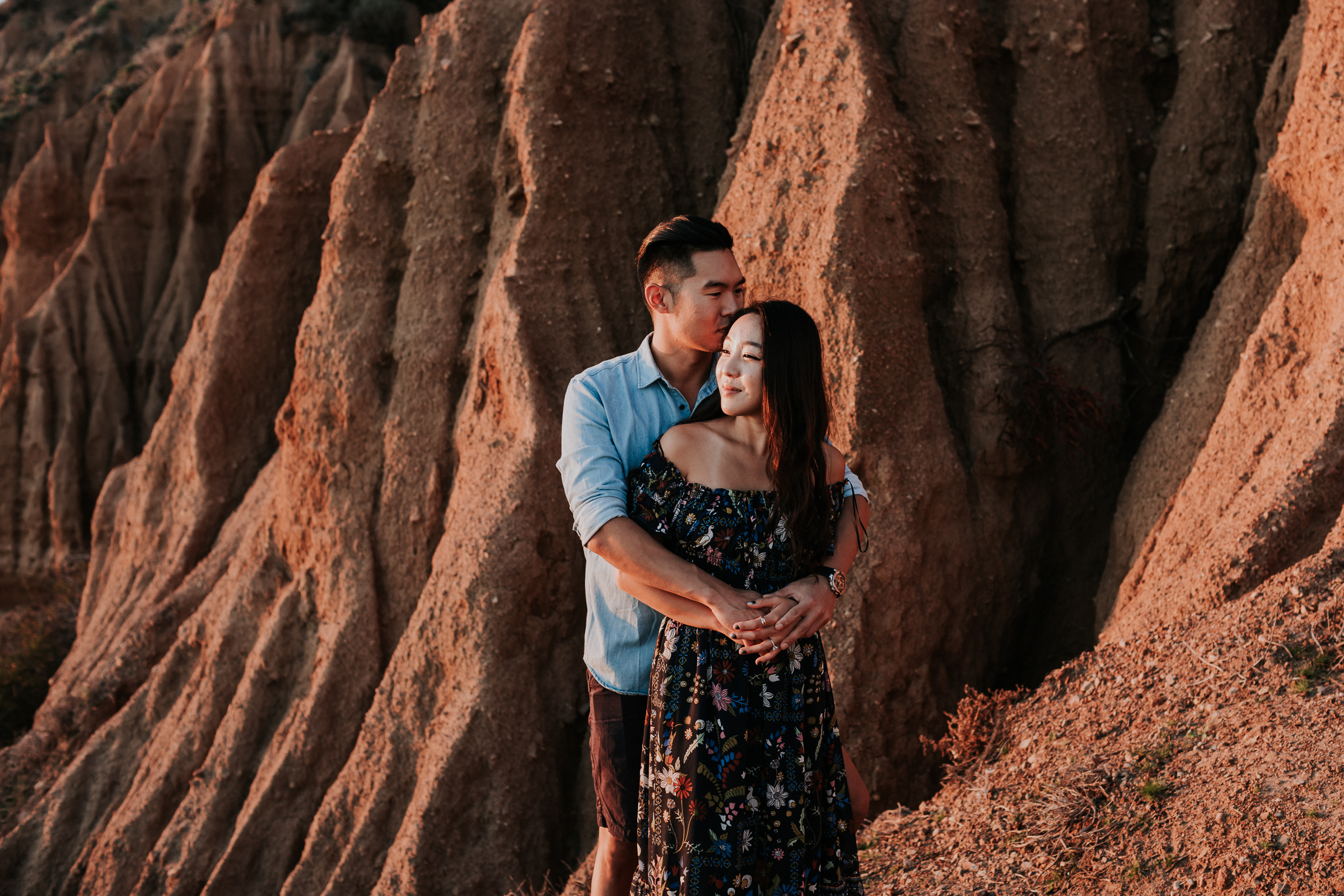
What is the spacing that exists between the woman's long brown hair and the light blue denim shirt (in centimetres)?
29

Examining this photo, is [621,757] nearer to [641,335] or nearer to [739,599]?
[739,599]

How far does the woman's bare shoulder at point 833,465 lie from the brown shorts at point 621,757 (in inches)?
33.7

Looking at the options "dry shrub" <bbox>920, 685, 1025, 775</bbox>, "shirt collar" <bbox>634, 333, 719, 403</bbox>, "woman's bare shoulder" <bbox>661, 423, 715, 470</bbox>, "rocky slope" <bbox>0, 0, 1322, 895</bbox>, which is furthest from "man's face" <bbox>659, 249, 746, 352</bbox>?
"dry shrub" <bbox>920, 685, 1025, 775</bbox>

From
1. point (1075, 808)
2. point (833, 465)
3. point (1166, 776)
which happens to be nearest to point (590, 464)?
point (833, 465)

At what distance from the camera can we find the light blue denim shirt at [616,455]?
8.96ft

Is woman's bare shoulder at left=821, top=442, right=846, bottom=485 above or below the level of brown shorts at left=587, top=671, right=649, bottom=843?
above

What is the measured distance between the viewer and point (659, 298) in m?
2.98

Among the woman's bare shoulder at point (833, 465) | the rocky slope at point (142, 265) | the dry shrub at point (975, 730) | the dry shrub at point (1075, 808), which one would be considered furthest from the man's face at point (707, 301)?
the rocky slope at point (142, 265)

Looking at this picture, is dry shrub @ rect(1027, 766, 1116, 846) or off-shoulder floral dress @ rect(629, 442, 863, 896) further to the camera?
dry shrub @ rect(1027, 766, 1116, 846)

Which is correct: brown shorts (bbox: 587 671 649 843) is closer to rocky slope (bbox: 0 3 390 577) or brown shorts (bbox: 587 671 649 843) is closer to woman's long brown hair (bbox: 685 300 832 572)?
woman's long brown hair (bbox: 685 300 832 572)

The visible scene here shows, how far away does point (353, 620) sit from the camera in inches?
277

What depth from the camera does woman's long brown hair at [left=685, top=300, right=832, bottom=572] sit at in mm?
2574

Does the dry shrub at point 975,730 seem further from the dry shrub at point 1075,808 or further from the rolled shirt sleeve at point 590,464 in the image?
the rolled shirt sleeve at point 590,464

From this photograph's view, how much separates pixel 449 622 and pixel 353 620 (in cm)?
120
